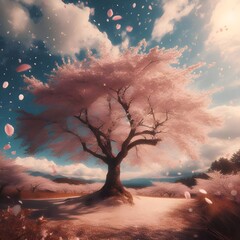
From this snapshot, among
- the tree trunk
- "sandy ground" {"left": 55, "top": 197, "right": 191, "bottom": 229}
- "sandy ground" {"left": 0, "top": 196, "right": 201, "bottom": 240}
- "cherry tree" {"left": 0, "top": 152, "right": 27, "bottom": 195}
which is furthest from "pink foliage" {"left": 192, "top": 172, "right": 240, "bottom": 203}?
"cherry tree" {"left": 0, "top": 152, "right": 27, "bottom": 195}

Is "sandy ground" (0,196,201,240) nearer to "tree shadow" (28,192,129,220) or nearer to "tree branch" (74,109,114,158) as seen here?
"tree shadow" (28,192,129,220)

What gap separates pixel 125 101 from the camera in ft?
52.2

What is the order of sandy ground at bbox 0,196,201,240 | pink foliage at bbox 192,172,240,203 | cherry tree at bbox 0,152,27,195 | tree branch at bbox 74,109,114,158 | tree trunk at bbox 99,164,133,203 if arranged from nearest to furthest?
1. sandy ground at bbox 0,196,201,240
2. pink foliage at bbox 192,172,240,203
3. tree trunk at bbox 99,164,133,203
4. tree branch at bbox 74,109,114,158
5. cherry tree at bbox 0,152,27,195

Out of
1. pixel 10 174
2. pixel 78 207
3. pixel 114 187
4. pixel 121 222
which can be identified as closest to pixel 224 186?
pixel 121 222

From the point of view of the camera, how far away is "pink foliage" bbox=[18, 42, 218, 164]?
48.9ft

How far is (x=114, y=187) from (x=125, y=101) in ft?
20.0

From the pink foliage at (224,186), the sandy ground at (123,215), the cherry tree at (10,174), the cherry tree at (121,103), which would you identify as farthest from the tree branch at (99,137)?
the cherry tree at (10,174)

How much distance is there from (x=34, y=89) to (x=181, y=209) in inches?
498

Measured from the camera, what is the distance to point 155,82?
14.7 metres

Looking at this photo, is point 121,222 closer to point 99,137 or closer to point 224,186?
point 224,186

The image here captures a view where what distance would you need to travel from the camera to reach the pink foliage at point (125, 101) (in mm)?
14914

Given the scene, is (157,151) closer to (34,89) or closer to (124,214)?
(124,214)

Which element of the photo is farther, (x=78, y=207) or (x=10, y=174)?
(x=10, y=174)

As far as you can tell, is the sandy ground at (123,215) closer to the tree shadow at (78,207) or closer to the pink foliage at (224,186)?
the tree shadow at (78,207)
